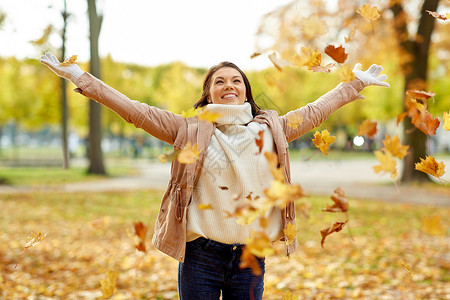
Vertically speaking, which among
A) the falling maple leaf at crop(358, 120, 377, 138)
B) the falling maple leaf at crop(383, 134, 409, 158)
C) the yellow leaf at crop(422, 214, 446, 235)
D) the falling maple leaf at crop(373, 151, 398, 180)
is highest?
the falling maple leaf at crop(358, 120, 377, 138)

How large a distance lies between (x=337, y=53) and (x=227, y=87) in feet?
1.80

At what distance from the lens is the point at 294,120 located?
217 cm

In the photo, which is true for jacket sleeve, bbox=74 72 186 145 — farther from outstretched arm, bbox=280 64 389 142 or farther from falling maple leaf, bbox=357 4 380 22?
falling maple leaf, bbox=357 4 380 22

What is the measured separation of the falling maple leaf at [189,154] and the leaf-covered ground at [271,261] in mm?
879

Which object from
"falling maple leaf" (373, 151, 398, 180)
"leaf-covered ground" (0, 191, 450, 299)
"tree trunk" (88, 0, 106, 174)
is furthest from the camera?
"tree trunk" (88, 0, 106, 174)

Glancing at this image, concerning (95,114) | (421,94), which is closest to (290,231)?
(421,94)

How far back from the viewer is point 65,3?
13344mm

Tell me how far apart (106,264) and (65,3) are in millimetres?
10576

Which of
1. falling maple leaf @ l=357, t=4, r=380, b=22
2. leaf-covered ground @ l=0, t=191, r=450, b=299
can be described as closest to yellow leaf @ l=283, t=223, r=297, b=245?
leaf-covered ground @ l=0, t=191, r=450, b=299

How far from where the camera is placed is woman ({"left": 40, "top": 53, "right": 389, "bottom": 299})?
1.98 m

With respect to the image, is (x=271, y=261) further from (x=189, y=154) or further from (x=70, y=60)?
(x=70, y=60)

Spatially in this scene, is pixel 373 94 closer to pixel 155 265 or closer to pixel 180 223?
pixel 155 265

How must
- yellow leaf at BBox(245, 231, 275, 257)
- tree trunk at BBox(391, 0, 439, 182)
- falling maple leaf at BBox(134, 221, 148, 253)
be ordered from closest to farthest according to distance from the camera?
1. yellow leaf at BBox(245, 231, 275, 257)
2. falling maple leaf at BBox(134, 221, 148, 253)
3. tree trunk at BBox(391, 0, 439, 182)

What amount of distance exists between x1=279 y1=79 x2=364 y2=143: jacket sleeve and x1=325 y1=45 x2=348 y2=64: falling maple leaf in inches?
12.1
